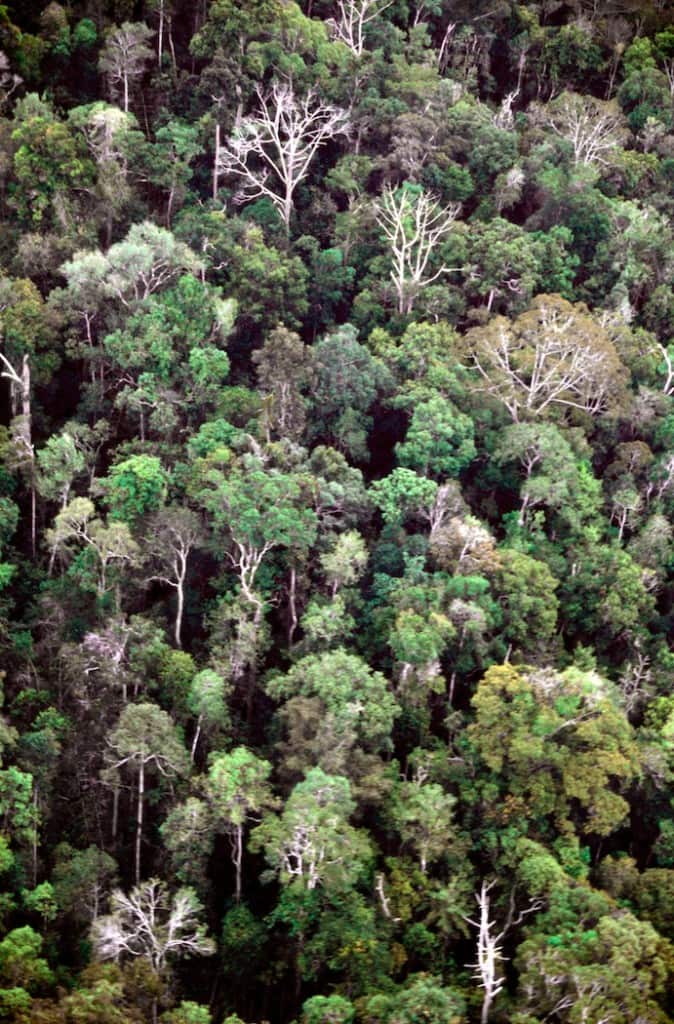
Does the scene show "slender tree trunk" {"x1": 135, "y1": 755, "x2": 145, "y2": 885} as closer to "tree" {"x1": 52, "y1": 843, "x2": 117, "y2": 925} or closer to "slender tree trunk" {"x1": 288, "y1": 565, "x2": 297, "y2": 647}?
"tree" {"x1": 52, "y1": 843, "x2": 117, "y2": 925}

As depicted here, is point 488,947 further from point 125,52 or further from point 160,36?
point 160,36

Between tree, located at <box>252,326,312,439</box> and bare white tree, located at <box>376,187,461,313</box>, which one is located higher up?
bare white tree, located at <box>376,187,461,313</box>

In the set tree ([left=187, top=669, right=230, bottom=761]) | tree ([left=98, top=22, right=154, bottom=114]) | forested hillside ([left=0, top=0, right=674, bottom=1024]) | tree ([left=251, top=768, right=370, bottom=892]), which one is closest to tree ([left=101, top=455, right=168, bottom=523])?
forested hillside ([left=0, top=0, right=674, bottom=1024])

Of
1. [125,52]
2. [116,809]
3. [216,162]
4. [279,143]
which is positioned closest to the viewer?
[116,809]

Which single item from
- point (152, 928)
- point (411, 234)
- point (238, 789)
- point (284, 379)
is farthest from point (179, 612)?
point (411, 234)

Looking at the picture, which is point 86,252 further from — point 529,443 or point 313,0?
point 313,0

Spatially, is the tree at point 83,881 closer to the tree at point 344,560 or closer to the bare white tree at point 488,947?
the bare white tree at point 488,947

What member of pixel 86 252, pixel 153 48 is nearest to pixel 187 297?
pixel 86 252

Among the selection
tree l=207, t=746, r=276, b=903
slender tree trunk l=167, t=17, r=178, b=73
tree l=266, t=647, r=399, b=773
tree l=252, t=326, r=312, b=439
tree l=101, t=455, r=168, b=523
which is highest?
slender tree trunk l=167, t=17, r=178, b=73
